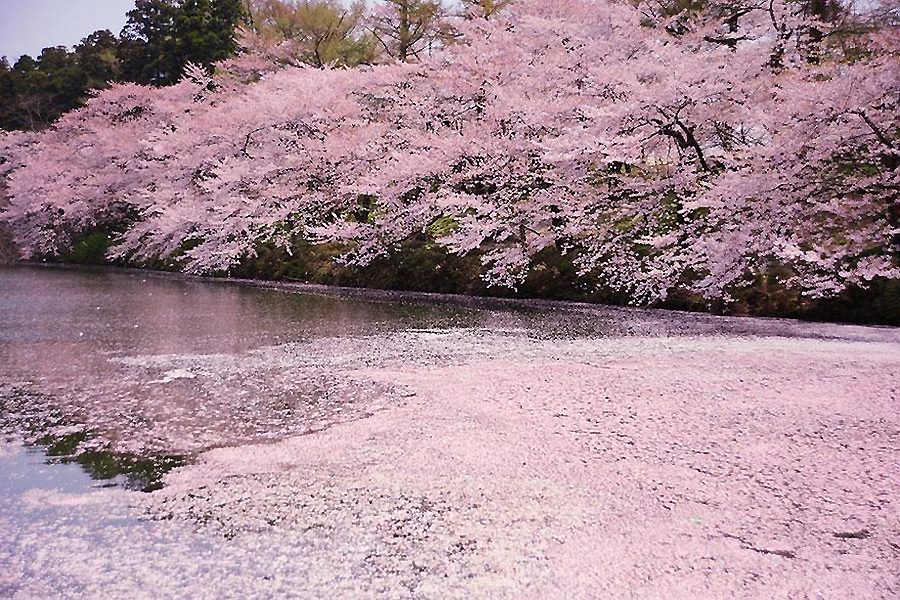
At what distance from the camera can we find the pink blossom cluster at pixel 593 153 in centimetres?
1148

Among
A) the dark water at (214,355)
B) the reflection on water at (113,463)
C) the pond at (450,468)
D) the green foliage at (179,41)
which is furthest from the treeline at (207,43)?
the reflection on water at (113,463)

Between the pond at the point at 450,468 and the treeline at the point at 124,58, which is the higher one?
the treeline at the point at 124,58

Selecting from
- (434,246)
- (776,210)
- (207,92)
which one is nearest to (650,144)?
(776,210)

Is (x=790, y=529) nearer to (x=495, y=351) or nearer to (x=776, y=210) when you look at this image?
(x=495, y=351)

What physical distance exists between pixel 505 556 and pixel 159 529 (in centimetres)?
177

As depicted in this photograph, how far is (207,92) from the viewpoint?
30.5m

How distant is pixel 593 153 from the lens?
14828mm

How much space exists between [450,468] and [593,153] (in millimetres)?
11338

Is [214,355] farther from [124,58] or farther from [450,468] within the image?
[124,58]

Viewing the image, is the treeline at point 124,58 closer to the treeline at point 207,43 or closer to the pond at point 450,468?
the treeline at point 207,43

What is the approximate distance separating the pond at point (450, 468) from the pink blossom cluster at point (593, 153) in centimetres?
301

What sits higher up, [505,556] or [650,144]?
[650,144]

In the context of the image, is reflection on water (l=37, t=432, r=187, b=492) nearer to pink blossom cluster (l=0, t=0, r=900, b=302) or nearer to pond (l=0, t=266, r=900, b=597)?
pond (l=0, t=266, r=900, b=597)

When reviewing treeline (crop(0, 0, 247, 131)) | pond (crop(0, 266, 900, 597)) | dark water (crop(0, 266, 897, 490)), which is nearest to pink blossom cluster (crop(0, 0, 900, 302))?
dark water (crop(0, 266, 897, 490))
